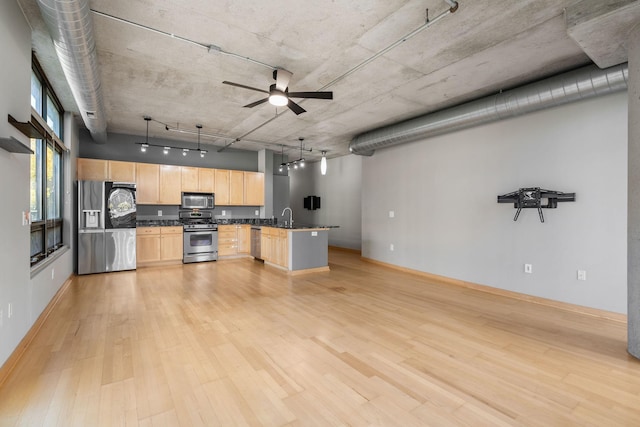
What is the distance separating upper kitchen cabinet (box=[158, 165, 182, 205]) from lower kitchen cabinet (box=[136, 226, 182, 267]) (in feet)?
2.62

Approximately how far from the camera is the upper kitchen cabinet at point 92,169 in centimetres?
615

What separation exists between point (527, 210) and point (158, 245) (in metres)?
7.26

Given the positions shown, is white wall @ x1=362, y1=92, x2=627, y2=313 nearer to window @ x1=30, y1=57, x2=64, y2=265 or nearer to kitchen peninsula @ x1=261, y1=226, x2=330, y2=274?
kitchen peninsula @ x1=261, y1=226, x2=330, y2=274

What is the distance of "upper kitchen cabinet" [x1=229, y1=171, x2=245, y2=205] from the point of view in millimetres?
8078

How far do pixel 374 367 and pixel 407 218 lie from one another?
4.36 meters

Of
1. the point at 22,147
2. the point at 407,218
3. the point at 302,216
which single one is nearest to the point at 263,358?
the point at 22,147

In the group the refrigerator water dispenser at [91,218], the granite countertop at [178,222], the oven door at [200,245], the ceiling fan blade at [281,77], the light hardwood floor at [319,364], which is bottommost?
the light hardwood floor at [319,364]

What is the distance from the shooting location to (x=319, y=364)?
8.06 feet

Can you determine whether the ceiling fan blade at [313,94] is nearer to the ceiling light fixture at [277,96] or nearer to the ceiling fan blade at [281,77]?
the ceiling light fixture at [277,96]

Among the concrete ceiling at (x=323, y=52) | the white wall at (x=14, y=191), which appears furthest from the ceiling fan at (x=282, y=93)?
the white wall at (x=14, y=191)

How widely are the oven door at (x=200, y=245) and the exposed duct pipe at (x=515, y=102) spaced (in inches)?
185

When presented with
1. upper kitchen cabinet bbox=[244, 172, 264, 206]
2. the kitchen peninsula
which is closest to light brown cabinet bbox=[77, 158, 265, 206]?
upper kitchen cabinet bbox=[244, 172, 264, 206]

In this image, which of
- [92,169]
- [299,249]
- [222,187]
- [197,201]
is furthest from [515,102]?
[92,169]

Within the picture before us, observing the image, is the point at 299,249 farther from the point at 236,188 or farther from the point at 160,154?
the point at 160,154
